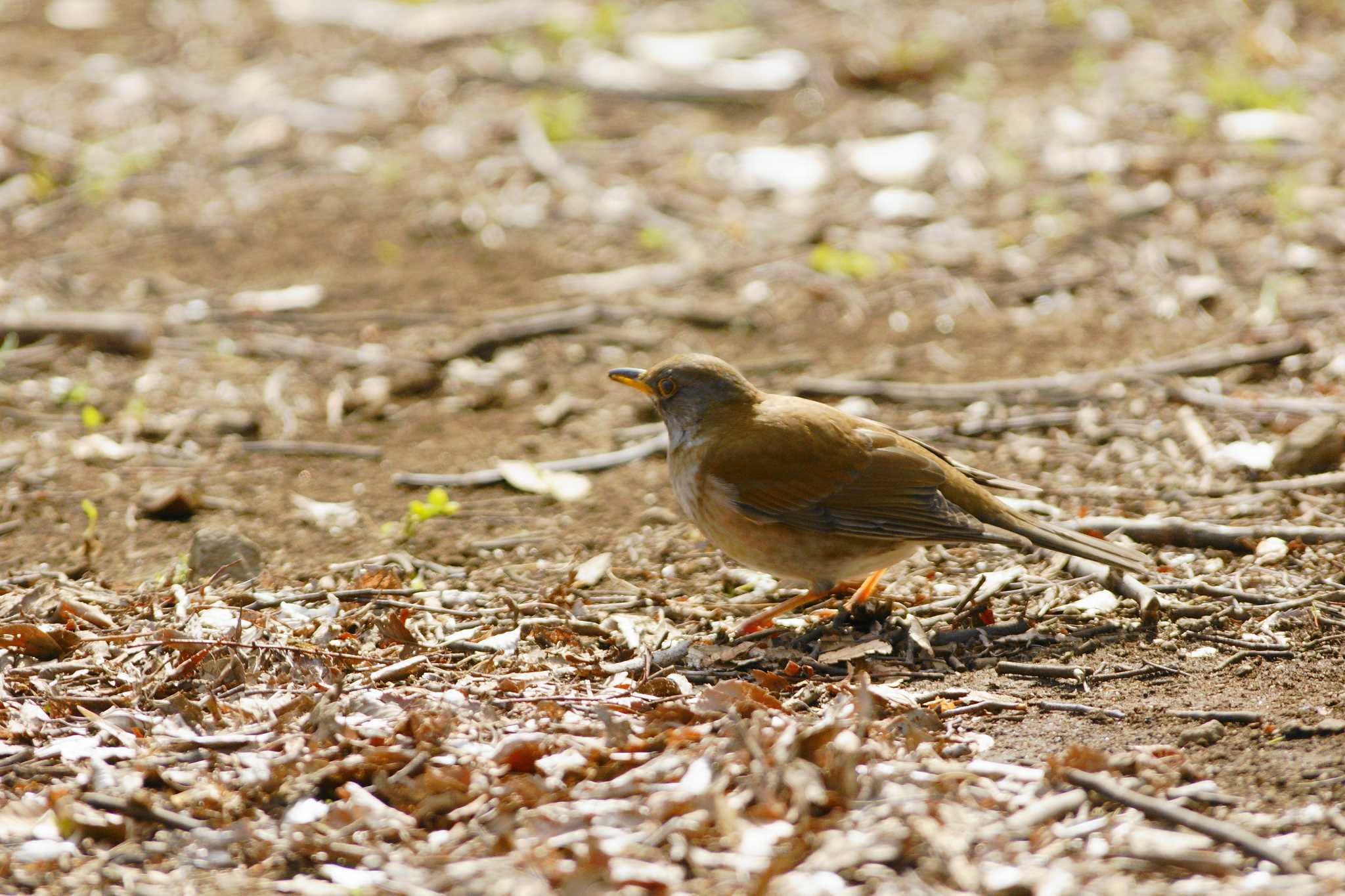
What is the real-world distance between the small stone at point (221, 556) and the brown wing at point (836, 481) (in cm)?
196

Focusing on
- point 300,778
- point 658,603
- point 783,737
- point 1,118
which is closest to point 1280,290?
point 658,603

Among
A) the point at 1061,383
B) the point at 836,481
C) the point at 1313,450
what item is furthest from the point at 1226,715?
the point at 1061,383

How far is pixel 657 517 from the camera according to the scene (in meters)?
6.48

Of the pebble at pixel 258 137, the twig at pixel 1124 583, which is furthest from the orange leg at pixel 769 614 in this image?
the pebble at pixel 258 137

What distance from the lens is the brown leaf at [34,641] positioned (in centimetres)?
491

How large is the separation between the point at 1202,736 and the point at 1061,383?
3.50 m

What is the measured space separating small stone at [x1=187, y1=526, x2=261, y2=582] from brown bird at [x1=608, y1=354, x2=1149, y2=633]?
1.81 meters

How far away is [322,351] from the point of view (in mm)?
8375

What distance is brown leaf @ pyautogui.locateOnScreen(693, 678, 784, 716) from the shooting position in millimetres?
4242

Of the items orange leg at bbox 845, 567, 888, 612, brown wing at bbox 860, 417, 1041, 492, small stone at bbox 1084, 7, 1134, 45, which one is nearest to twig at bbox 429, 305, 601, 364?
brown wing at bbox 860, 417, 1041, 492

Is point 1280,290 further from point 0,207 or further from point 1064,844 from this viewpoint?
point 0,207

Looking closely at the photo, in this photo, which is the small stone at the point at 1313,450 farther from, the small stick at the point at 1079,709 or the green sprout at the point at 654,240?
the green sprout at the point at 654,240

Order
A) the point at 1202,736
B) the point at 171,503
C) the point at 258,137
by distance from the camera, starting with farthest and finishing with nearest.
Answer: the point at 258,137 < the point at 171,503 < the point at 1202,736

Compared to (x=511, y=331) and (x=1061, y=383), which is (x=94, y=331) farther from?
(x=1061, y=383)
